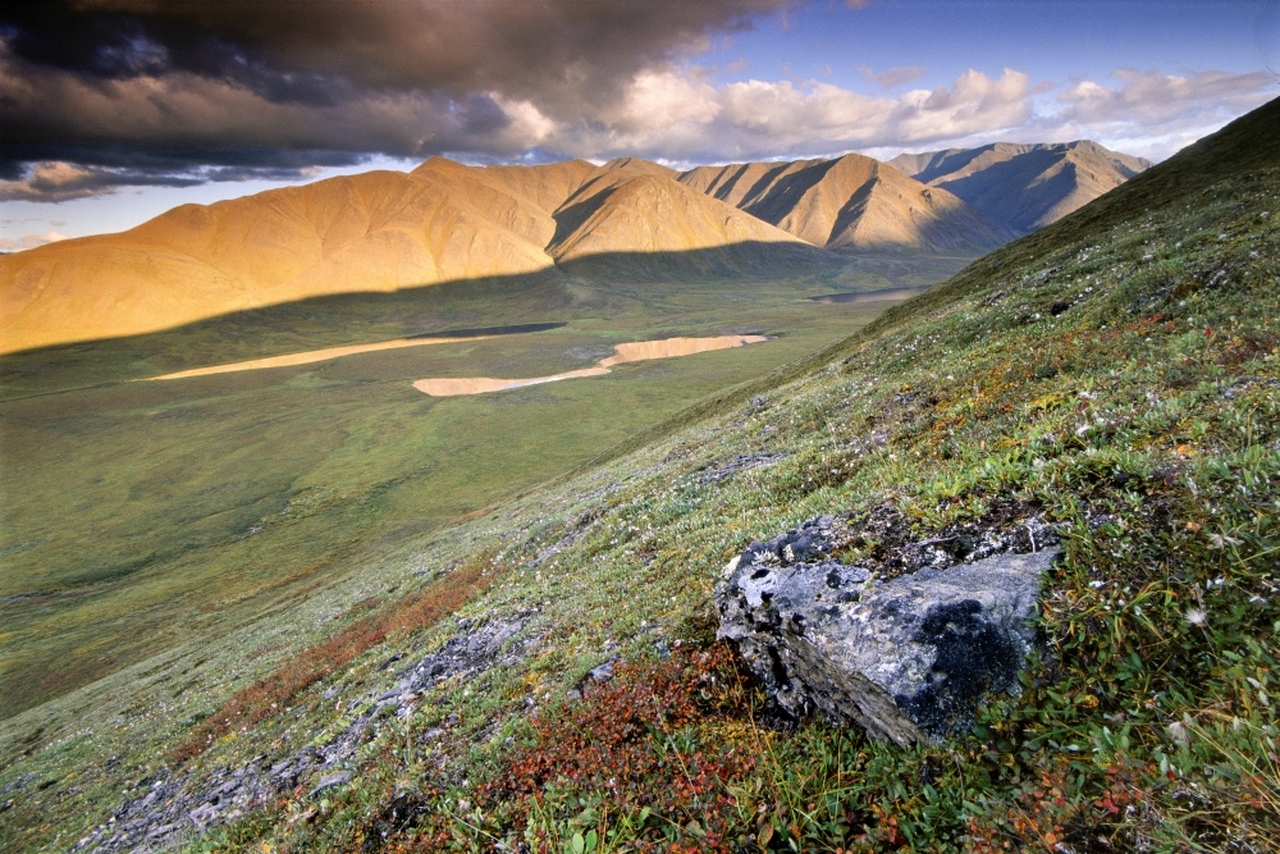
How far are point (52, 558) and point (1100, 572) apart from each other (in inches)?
3919

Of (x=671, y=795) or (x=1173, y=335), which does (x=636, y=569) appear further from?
(x=1173, y=335)

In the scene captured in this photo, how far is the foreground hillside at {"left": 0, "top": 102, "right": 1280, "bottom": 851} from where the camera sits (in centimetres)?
427

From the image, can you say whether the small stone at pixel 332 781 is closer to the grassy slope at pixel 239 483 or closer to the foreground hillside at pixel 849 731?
the foreground hillside at pixel 849 731

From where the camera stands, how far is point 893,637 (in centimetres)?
575

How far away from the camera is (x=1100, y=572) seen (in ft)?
17.1

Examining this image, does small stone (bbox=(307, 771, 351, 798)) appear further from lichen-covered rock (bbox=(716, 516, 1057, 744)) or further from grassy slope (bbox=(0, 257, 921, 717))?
grassy slope (bbox=(0, 257, 921, 717))

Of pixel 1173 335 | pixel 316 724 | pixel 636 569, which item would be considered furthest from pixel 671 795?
pixel 1173 335

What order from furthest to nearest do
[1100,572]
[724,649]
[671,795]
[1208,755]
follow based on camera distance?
[724,649] → [671,795] → [1100,572] → [1208,755]

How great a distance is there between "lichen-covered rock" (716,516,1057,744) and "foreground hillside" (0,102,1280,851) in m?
0.24

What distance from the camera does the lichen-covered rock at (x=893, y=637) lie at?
5285mm

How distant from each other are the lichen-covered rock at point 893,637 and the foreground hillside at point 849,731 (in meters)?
0.24

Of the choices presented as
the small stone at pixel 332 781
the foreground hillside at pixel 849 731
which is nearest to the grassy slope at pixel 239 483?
the foreground hillside at pixel 849 731

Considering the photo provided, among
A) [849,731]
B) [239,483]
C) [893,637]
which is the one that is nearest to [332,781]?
[849,731]

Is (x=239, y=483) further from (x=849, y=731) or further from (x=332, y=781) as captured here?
(x=849, y=731)
